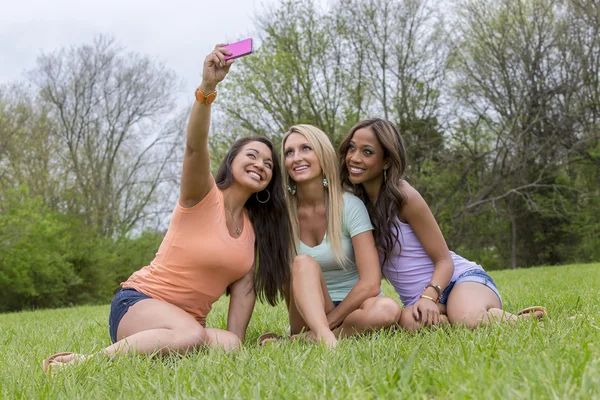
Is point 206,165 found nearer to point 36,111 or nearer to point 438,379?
point 438,379

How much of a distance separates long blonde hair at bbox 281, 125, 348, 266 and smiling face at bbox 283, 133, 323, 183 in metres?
0.03

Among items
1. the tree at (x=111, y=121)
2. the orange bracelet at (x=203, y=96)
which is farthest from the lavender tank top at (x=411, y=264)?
the tree at (x=111, y=121)

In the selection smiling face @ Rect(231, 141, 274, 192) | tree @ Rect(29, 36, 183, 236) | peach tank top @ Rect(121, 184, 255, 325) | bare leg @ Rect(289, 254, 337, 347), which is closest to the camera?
bare leg @ Rect(289, 254, 337, 347)

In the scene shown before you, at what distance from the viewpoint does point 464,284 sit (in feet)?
12.5

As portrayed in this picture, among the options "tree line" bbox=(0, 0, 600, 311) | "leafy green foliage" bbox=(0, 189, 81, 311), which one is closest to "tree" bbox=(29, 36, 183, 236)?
"tree line" bbox=(0, 0, 600, 311)

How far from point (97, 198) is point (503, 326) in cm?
2270

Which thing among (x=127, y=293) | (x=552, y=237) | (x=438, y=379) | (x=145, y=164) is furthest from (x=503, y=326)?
(x=145, y=164)

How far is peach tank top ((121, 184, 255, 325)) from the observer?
347 centimetres

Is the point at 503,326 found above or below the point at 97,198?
below

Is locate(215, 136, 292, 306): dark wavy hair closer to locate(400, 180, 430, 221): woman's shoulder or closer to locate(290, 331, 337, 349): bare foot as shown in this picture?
locate(290, 331, 337, 349): bare foot

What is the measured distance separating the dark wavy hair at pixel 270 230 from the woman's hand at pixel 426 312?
83cm

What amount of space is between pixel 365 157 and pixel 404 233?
55 cm

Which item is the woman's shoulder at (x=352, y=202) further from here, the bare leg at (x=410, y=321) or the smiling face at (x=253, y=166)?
the bare leg at (x=410, y=321)

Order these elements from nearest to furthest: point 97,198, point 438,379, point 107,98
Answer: point 438,379
point 97,198
point 107,98
